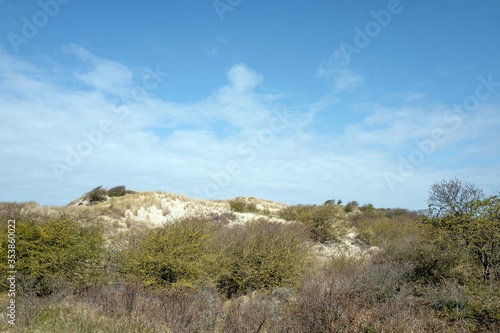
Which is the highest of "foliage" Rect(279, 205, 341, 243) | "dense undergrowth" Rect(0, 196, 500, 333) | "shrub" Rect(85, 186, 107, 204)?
"shrub" Rect(85, 186, 107, 204)

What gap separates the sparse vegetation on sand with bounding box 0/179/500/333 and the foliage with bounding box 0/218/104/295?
35 millimetres

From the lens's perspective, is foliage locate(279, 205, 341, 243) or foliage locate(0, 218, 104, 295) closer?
foliage locate(0, 218, 104, 295)

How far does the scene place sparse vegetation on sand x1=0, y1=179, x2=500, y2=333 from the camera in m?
7.67

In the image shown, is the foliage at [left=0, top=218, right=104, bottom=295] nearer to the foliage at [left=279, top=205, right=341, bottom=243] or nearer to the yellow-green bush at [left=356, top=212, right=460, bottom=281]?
the yellow-green bush at [left=356, top=212, right=460, bottom=281]

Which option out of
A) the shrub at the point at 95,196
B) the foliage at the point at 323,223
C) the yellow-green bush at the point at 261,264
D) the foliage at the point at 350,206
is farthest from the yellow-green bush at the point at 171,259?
the foliage at the point at 350,206

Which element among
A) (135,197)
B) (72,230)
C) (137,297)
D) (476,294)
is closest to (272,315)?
(137,297)

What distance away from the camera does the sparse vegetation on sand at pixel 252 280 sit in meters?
7.67

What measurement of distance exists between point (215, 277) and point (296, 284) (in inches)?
117

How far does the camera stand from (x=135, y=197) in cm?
3247

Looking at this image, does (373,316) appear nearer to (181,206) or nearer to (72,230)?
(72,230)

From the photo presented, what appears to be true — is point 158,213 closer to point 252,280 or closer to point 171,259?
point 252,280

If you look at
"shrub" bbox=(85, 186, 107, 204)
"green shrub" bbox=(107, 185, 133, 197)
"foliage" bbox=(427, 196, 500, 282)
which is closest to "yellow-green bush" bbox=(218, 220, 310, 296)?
"foliage" bbox=(427, 196, 500, 282)

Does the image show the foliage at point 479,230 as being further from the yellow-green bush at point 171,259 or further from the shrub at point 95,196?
the shrub at point 95,196

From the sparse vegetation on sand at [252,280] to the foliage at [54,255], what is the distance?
0.12ft
